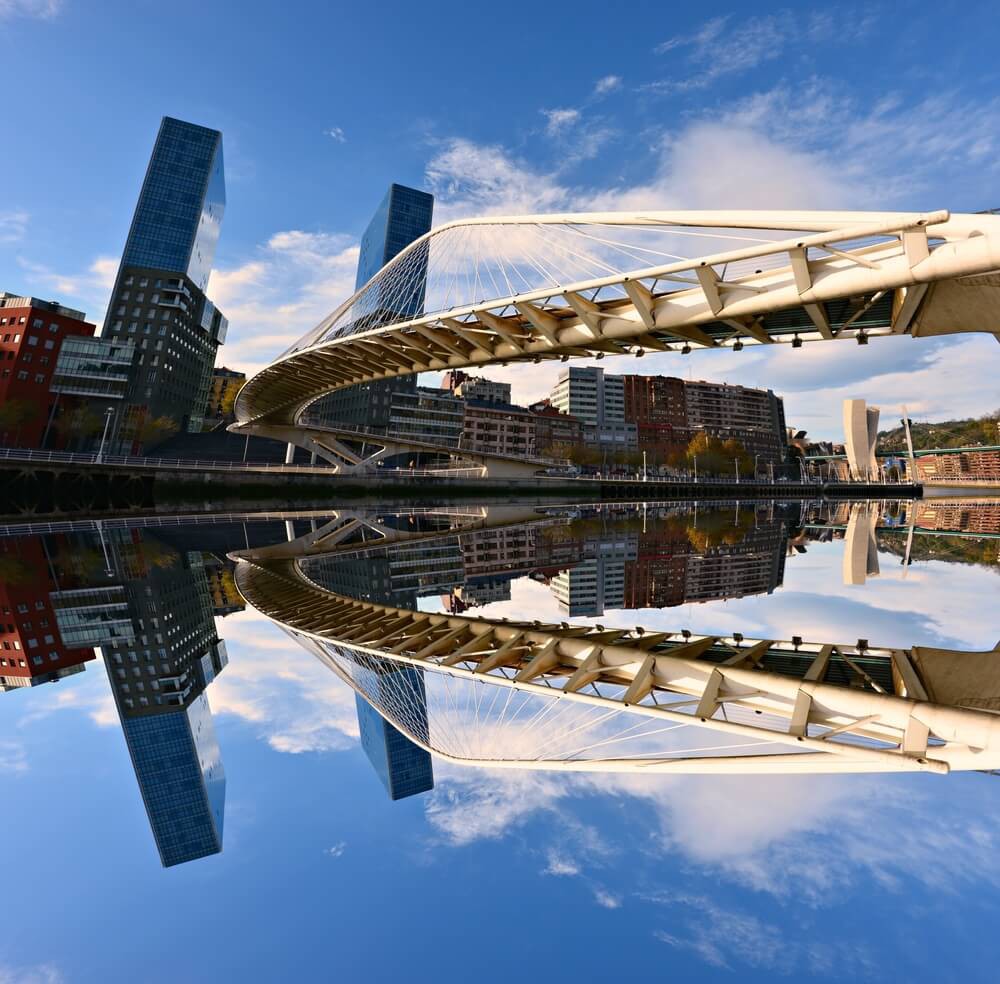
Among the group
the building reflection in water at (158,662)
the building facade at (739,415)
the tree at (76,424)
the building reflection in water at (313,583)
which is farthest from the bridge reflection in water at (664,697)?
the building facade at (739,415)

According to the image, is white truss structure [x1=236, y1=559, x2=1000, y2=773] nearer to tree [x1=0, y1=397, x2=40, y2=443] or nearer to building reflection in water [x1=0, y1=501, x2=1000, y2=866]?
building reflection in water [x1=0, y1=501, x2=1000, y2=866]

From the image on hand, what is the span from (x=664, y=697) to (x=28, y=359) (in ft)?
270

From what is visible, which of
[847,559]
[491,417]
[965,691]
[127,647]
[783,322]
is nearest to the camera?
[965,691]

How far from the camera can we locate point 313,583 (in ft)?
37.4

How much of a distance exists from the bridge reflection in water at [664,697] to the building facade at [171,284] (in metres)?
82.2

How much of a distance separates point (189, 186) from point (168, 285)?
19.0 metres

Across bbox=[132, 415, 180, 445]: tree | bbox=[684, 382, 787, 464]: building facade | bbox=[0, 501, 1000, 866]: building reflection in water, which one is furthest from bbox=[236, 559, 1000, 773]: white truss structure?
bbox=[684, 382, 787, 464]: building facade

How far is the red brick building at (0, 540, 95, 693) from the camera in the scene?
19.5 ft

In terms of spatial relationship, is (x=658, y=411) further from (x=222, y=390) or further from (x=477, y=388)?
(x=222, y=390)

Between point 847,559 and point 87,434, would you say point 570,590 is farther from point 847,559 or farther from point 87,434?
point 87,434

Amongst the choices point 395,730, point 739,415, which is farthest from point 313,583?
point 739,415

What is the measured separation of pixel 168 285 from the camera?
8888 cm

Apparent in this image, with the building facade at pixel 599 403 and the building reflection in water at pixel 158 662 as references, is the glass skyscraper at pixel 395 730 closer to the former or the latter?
the building reflection in water at pixel 158 662

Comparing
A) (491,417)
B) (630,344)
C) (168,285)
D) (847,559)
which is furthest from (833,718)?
(491,417)
